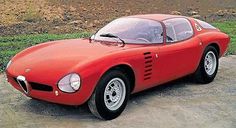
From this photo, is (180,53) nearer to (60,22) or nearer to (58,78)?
(58,78)

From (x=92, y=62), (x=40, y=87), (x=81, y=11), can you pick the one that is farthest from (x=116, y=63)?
(x=81, y=11)

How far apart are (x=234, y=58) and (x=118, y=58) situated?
4790 millimetres

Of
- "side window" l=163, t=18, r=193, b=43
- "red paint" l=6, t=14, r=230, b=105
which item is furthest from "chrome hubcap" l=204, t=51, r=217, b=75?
"side window" l=163, t=18, r=193, b=43

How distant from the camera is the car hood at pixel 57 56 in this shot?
5.25m

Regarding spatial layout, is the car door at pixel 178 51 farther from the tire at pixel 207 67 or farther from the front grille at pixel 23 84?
the front grille at pixel 23 84

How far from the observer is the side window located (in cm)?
661

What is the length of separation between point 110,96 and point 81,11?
12.9 meters

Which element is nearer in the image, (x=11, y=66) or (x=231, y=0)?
(x=11, y=66)

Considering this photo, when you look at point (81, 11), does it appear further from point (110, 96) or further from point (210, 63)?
point (110, 96)

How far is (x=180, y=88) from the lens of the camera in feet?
22.8

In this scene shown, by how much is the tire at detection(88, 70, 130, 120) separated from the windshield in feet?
2.81

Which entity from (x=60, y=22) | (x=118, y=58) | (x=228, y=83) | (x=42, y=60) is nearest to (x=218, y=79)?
(x=228, y=83)

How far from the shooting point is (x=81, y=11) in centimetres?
1800

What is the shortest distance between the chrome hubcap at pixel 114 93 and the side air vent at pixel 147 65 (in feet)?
1.56
